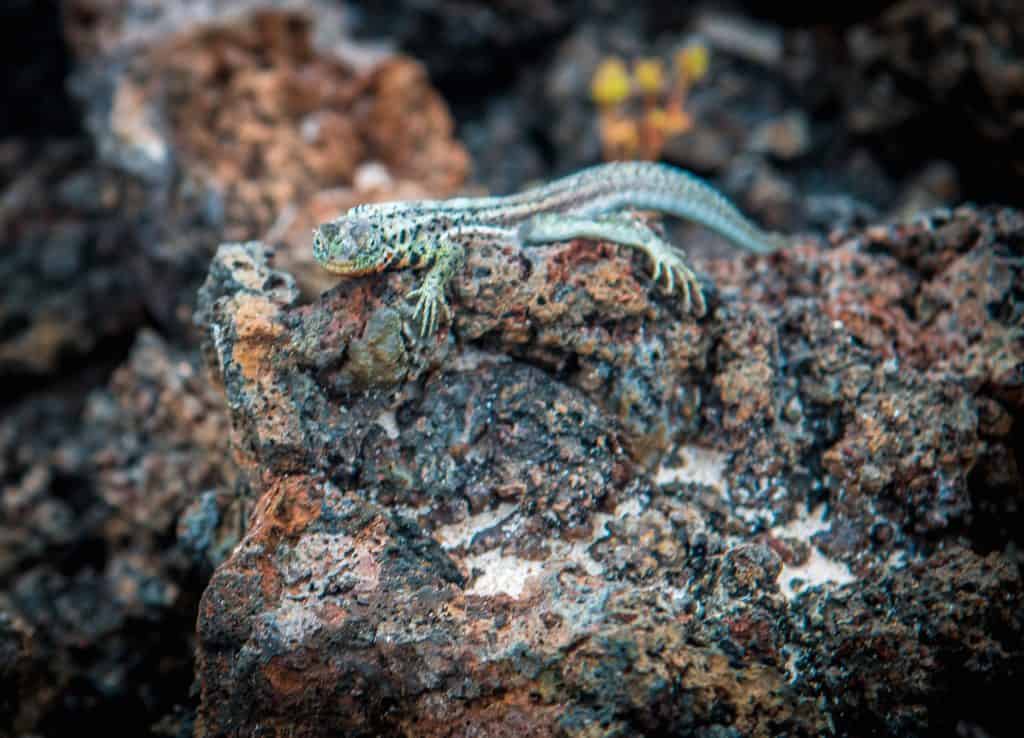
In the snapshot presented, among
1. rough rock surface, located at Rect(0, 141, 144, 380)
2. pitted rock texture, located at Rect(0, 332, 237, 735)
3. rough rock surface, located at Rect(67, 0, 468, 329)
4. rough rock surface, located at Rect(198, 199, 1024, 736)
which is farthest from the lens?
rough rock surface, located at Rect(0, 141, 144, 380)

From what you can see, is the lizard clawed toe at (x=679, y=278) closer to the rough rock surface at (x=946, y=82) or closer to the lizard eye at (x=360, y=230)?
the lizard eye at (x=360, y=230)

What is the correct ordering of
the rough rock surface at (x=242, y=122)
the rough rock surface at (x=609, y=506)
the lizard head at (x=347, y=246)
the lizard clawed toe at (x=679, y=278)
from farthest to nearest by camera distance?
the rough rock surface at (x=242, y=122) → the lizard clawed toe at (x=679, y=278) → the lizard head at (x=347, y=246) → the rough rock surface at (x=609, y=506)

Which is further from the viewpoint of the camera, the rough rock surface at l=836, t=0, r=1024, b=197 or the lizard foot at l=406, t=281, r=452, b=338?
the rough rock surface at l=836, t=0, r=1024, b=197

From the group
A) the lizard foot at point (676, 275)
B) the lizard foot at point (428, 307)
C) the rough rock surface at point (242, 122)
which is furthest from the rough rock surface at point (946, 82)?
the lizard foot at point (428, 307)

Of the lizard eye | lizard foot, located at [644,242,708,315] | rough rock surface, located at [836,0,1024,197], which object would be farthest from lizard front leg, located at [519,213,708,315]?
rough rock surface, located at [836,0,1024,197]

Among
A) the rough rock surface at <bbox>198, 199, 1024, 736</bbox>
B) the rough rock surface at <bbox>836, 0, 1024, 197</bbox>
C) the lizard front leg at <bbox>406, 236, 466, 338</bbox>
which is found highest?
the rough rock surface at <bbox>836, 0, 1024, 197</bbox>

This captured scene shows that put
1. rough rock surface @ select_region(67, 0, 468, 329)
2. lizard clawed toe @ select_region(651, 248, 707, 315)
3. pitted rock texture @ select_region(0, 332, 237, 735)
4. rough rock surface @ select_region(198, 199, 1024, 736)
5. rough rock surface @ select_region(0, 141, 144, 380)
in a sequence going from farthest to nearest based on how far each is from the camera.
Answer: rough rock surface @ select_region(0, 141, 144, 380) → rough rock surface @ select_region(67, 0, 468, 329) → pitted rock texture @ select_region(0, 332, 237, 735) → lizard clawed toe @ select_region(651, 248, 707, 315) → rough rock surface @ select_region(198, 199, 1024, 736)

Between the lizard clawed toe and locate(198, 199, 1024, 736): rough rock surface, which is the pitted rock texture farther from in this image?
the lizard clawed toe

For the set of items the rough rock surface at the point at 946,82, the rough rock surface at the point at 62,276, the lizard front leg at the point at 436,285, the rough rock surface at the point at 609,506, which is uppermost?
the rough rock surface at the point at 946,82
